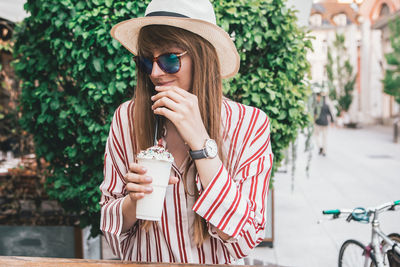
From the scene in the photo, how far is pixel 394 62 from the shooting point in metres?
17.4

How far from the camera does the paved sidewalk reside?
4844 mm

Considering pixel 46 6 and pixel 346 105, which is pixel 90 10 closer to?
pixel 46 6

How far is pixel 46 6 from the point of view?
9.18 ft

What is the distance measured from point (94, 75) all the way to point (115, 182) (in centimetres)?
165

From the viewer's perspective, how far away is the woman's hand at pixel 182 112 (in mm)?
1104

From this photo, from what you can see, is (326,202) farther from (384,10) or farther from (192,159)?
(384,10)

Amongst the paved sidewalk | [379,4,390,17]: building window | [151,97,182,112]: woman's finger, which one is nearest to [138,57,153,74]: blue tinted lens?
[151,97,182,112]: woman's finger

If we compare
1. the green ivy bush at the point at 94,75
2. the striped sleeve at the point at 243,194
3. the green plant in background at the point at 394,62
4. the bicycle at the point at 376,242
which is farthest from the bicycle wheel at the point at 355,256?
the green plant in background at the point at 394,62

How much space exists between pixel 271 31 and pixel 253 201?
2.10 meters

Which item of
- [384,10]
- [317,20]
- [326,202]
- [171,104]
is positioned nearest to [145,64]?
[171,104]

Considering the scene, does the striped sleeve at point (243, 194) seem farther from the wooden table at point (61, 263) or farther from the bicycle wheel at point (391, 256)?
the bicycle wheel at point (391, 256)

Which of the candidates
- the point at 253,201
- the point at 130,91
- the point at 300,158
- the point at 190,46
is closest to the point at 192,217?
the point at 253,201

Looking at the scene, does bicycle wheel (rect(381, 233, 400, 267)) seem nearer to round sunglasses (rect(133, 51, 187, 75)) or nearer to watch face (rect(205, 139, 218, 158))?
watch face (rect(205, 139, 218, 158))

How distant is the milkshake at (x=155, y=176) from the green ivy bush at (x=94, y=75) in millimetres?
1764
